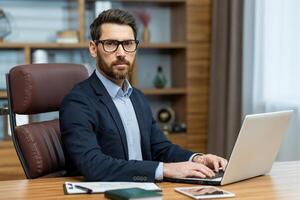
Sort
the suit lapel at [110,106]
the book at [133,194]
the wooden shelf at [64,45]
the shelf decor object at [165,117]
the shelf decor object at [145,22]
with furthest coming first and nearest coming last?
the shelf decor object at [165,117] → the shelf decor object at [145,22] → the wooden shelf at [64,45] → the suit lapel at [110,106] → the book at [133,194]

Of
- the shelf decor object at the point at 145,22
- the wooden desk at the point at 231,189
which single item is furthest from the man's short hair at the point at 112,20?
the shelf decor object at the point at 145,22

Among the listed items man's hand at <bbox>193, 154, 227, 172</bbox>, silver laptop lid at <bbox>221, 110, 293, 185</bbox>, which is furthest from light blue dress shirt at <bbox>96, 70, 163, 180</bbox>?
silver laptop lid at <bbox>221, 110, 293, 185</bbox>

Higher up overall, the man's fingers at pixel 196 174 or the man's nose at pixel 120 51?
the man's nose at pixel 120 51

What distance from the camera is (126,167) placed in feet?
6.11

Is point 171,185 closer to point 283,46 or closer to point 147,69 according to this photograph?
point 283,46

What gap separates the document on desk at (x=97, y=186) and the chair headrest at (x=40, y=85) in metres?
0.61

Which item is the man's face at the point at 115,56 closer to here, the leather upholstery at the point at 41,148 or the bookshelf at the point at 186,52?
the leather upholstery at the point at 41,148

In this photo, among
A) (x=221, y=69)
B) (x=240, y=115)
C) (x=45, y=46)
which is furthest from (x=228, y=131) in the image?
(x=45, y=46)

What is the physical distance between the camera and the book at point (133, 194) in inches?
60.6

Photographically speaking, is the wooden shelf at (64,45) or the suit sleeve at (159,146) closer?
the suit sleeve at (159,146)

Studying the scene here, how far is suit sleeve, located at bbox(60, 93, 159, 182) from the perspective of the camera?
6.11ft

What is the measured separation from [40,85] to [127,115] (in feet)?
1.36

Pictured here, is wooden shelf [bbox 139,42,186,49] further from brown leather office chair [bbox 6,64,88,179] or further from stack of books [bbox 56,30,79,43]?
brown leather office chair [bbox 6,64,88,179]

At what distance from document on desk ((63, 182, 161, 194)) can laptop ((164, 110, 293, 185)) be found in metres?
0.14
